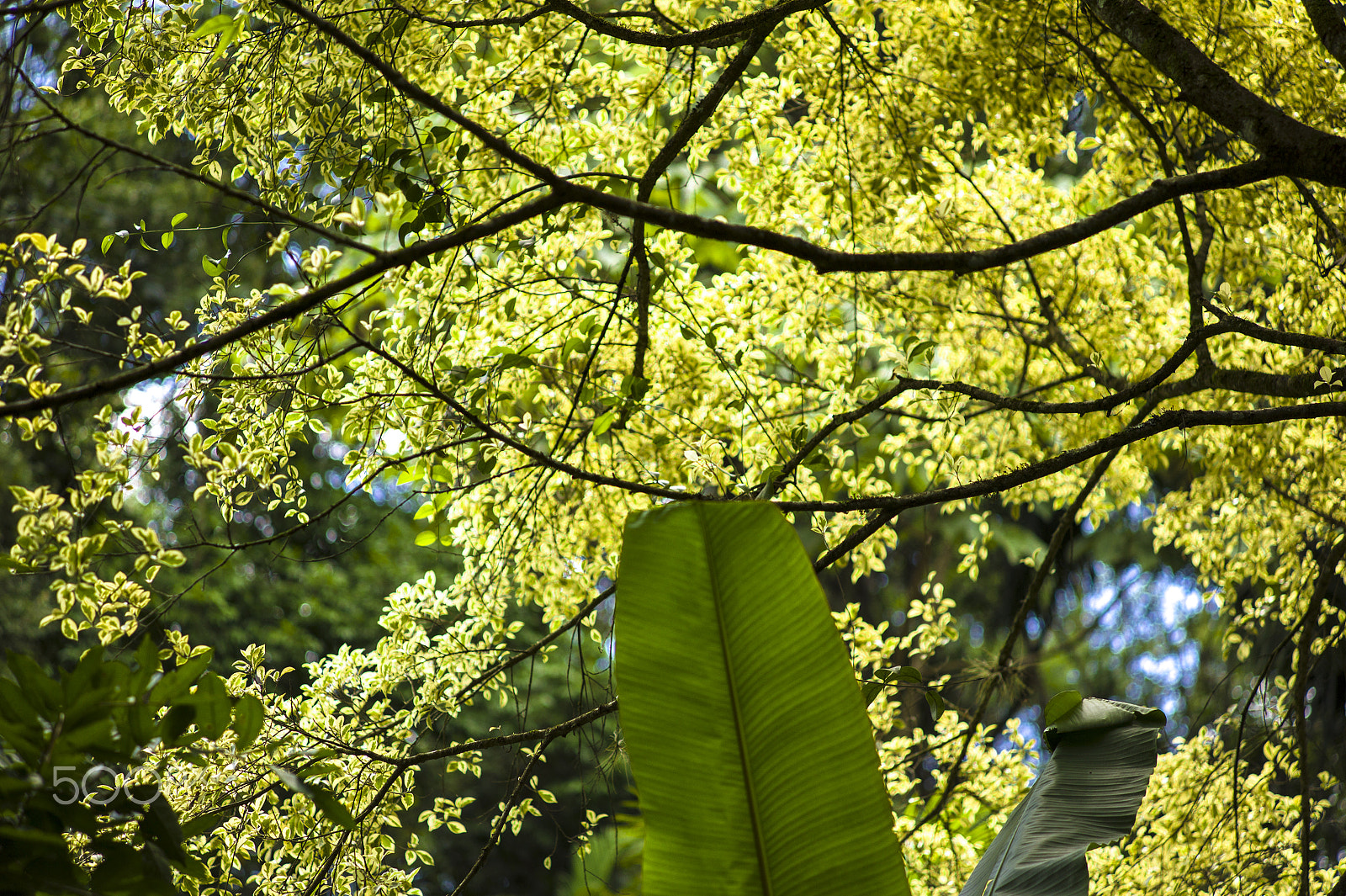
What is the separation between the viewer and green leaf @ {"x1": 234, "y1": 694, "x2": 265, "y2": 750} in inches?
65.8

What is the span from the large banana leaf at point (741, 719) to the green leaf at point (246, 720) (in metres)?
0.66

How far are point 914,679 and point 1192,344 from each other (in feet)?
3.86

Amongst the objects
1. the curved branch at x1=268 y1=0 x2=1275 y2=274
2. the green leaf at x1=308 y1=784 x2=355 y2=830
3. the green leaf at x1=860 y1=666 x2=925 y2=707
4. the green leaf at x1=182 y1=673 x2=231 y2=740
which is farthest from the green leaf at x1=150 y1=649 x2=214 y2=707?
the green leaf at x1=860 y1=666 x2=925 y2=707

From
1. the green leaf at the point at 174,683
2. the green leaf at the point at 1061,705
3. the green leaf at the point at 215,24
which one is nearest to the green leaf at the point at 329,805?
the green leaf at the point at 174,683

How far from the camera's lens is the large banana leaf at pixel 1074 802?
6.60ft

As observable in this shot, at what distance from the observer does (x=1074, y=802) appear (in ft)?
7.27

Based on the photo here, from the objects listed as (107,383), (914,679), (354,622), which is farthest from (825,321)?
(354,622)

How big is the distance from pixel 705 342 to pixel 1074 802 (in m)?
2.08

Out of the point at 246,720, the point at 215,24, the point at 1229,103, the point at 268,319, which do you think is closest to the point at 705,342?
the point at 1229,103

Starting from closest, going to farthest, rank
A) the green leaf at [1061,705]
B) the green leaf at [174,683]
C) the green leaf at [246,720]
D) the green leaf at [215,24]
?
the green leaf at [174,683] < the green leaf at [246,720] < the green leaf at [1061,705] < the green leaf at [215,24]

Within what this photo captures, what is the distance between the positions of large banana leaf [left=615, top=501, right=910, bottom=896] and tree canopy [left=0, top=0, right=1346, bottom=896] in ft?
2.11

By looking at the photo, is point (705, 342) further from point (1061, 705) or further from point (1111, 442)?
point (1061, 705)

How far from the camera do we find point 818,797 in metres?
1.76

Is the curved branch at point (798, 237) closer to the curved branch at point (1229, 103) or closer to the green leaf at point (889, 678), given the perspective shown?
the curved branch at point (1229, 103)
